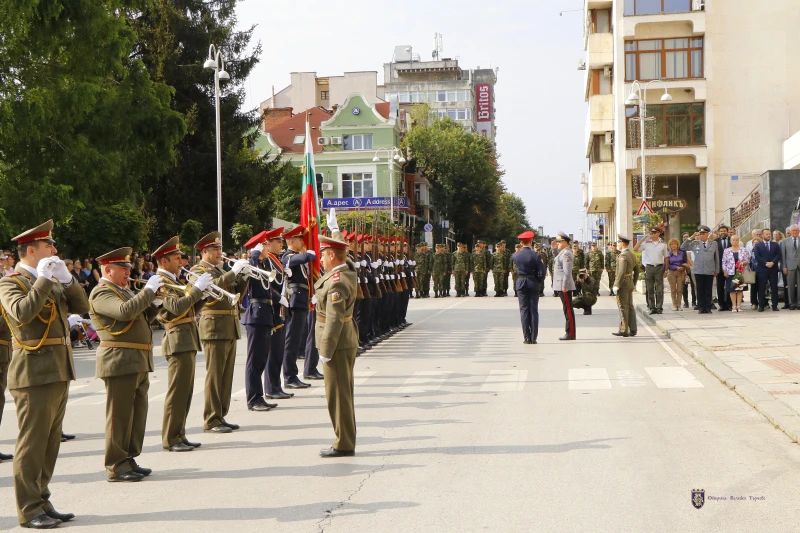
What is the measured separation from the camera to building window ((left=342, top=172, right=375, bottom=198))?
74.8 meters

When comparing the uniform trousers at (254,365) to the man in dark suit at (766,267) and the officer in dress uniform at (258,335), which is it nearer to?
the officer in dress uniform at (258,335)

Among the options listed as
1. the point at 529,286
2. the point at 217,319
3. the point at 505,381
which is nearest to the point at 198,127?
the point at 529,286

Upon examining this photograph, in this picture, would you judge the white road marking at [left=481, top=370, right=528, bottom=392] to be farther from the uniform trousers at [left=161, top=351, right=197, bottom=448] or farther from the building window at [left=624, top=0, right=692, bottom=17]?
the building window at [left=624, top=0, right=692, bottom=17]

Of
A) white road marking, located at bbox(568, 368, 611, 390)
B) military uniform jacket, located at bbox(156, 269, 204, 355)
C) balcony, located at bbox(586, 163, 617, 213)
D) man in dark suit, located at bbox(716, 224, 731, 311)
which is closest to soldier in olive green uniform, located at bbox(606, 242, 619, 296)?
man in dark suit, located at bbox(716, 224, 731, 311)

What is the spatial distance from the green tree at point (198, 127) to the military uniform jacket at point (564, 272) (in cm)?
2233

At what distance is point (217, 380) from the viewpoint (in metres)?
9.95

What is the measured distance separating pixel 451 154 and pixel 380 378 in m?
71.0

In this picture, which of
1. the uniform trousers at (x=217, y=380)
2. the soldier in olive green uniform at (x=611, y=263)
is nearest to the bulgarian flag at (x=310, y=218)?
the uniform trousers at (x=217, y=380)

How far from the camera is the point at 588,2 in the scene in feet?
174

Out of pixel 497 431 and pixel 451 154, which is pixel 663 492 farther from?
pixel 451 154

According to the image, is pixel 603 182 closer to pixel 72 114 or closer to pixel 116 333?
pixel 72 114

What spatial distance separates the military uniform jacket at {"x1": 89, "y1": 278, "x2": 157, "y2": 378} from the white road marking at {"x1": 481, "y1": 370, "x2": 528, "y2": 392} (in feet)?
18.0

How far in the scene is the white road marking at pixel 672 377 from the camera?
12.3 meters

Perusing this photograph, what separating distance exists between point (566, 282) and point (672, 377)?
611 centimetres
